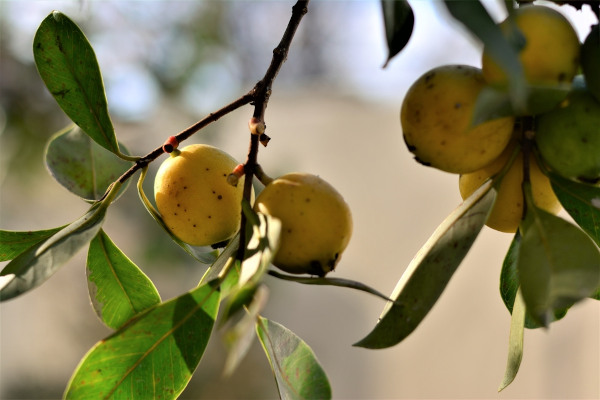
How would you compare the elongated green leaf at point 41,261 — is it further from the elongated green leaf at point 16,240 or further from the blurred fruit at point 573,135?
the blurred fruit at point 573,135

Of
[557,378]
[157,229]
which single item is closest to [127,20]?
[157,229]

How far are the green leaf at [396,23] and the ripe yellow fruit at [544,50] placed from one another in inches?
2.5

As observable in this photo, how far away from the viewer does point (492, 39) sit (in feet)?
1.29

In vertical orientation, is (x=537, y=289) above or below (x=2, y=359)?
above

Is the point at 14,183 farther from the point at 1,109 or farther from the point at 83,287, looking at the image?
the point at 83,287

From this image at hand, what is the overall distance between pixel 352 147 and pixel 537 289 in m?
4.40

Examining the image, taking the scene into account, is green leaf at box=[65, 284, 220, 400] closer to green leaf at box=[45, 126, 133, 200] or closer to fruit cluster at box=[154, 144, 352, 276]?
fruit cluster at box=[154, 144, 352, 276]

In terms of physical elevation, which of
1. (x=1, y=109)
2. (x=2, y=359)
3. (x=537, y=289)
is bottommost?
(x=2, y=359)

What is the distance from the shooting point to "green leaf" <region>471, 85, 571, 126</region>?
0.41 meters

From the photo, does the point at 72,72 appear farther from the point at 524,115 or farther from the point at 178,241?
the point at 524,115

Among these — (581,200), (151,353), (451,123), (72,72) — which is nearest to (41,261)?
(151,353)

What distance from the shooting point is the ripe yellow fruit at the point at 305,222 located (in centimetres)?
50

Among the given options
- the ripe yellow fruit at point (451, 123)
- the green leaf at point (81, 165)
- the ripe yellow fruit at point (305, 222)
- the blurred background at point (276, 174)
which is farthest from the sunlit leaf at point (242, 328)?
the blurred background at point (276, 174)

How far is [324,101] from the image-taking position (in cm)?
533
